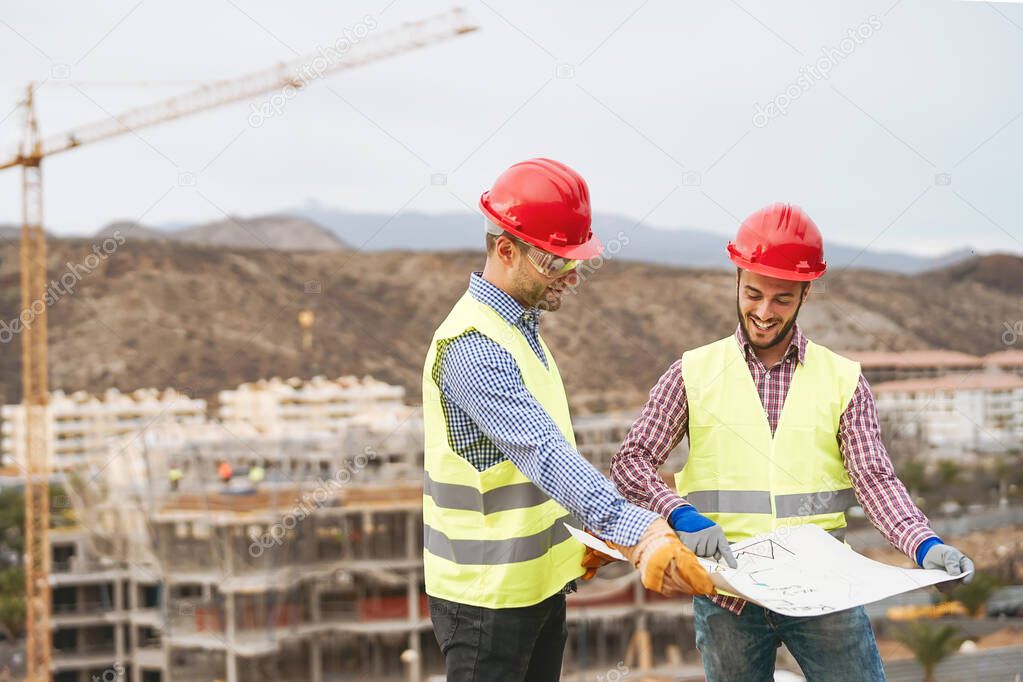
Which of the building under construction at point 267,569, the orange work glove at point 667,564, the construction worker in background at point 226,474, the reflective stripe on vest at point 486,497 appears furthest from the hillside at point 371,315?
the orange work glove at point 667,564

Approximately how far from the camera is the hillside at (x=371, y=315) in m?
48.5

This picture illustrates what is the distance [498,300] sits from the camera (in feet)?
5.55

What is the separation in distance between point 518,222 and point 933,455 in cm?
4918

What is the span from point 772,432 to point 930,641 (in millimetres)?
42818

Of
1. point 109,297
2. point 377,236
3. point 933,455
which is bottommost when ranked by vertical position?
point 933,455

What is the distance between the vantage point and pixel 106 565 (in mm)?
49656

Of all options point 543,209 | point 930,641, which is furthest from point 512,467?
point 930,641

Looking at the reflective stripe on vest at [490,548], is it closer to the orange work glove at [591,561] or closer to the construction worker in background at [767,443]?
the orange work glove at [591,561]

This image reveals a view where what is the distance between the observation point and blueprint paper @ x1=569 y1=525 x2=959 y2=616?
62.4 inches

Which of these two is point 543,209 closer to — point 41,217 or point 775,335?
point 775,335

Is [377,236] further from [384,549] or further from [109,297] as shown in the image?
[384,549]

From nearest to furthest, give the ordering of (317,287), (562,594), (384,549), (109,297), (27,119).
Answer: (562,594) → (27,119) → (384,549) → (109,297) → (317,287)

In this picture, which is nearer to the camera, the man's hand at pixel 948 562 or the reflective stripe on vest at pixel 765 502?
the man's hand at pixel 948 562

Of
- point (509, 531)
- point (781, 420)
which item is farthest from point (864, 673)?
point (509, 531)
